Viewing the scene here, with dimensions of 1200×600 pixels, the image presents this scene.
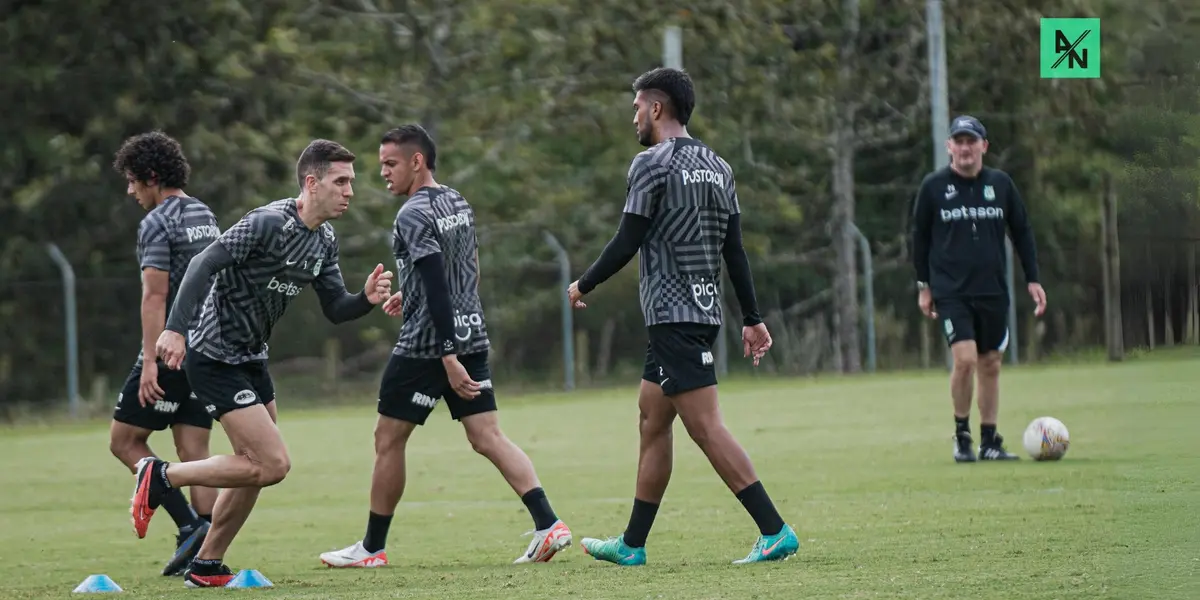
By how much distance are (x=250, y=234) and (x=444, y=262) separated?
40.4 inches

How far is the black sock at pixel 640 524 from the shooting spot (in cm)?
708

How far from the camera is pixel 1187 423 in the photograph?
10.6ft

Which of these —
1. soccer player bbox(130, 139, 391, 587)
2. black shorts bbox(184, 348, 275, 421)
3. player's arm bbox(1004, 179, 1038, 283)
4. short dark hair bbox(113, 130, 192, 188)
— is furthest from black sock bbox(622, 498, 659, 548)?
player's arm bbox(1004, 179, 1038, 283)

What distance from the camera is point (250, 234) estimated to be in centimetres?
707

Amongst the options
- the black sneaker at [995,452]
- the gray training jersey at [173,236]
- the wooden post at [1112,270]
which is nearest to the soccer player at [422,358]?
the gray training jersey at [173,236]

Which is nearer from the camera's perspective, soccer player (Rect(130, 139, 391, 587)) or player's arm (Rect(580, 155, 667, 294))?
player's arm (Rect(580, 155, 667, 294))

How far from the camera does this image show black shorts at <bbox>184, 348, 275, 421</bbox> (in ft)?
23.5

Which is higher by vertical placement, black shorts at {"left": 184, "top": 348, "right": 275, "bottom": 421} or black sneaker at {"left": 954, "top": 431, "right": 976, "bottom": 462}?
black shorts at {"left": 184, "top": 348, "right": 275, "bottom": 421}

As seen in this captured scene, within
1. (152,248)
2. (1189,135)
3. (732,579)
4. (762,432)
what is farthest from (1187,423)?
(762,432)

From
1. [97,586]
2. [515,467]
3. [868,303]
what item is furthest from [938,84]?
[97,586]

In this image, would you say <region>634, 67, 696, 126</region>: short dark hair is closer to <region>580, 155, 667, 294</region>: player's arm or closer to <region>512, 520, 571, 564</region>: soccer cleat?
<region>580, 155, 667, 294</region>: player's arm

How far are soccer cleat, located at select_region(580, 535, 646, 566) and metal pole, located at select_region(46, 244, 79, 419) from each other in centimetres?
1772

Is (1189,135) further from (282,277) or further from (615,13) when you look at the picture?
(615,13)

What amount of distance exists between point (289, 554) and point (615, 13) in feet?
76.1
